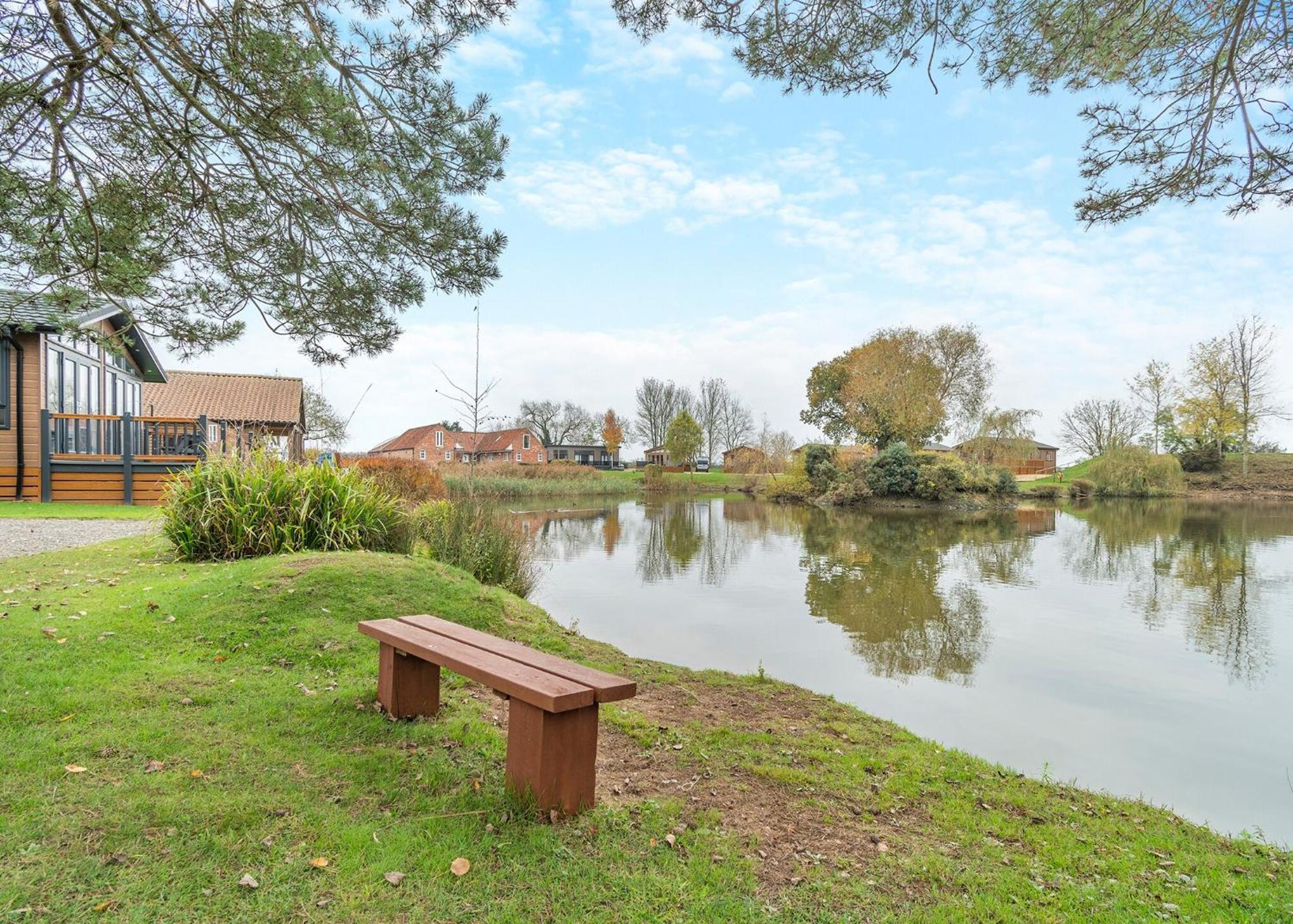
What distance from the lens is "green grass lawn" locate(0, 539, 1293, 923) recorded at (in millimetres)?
2314

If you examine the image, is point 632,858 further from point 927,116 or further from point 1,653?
point 927,116

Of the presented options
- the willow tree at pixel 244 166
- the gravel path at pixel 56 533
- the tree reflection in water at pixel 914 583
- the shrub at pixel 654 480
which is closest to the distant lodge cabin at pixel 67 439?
the gravel path at pixel 56 533

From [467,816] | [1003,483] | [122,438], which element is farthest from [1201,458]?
[122,438]

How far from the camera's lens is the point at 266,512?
7.82m

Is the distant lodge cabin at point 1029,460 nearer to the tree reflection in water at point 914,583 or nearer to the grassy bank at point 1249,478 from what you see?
the grassy bank at point 1249,478

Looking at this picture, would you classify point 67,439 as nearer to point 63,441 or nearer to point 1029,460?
point 63,441

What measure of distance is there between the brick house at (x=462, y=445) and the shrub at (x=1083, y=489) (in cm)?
3617

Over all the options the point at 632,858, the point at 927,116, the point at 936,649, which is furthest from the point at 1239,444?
the point at 632,858

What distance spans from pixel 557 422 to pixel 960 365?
132ft

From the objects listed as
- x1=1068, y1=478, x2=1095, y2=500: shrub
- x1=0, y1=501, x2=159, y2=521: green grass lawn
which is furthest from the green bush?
x1=1068, y1=478, x2=1095, y2=500: shrub

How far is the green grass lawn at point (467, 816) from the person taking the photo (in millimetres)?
2314

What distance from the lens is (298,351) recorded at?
5.29 m

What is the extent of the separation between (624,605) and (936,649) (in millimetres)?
4208

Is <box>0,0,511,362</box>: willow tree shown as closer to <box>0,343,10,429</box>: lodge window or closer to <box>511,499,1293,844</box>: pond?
<box>511,499,1293,844</box>: pond
